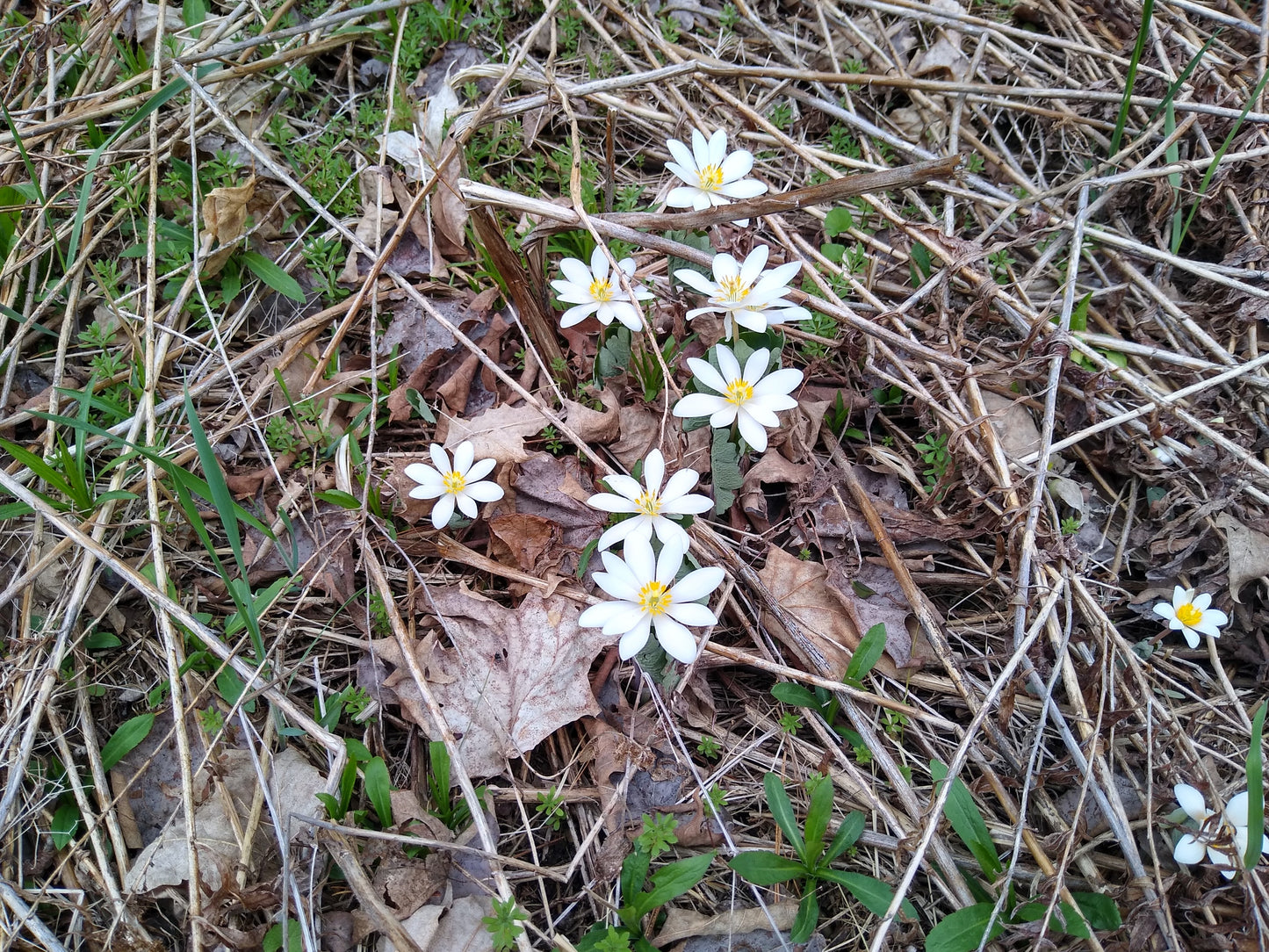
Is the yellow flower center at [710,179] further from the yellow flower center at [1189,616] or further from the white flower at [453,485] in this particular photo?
the yellow flower center at [1189,616]

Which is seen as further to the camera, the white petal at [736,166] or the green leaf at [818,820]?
the white petal at [736,166]

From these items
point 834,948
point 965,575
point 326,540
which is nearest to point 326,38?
point 326,540

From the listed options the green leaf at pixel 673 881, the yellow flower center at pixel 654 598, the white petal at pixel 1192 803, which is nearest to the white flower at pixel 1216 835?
the white petal at pixel 1192 803

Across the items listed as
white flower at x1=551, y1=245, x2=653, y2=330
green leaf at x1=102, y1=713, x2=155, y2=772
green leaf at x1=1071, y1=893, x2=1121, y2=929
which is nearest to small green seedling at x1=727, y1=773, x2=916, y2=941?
green leaf at x1=1071, y1=893, x2=1121, y2=929

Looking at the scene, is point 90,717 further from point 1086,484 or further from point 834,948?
point 1086,484

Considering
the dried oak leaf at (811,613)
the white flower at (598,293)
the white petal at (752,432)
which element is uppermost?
the white flower at (598,293)

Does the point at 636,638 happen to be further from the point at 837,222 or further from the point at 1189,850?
the point at 837,222

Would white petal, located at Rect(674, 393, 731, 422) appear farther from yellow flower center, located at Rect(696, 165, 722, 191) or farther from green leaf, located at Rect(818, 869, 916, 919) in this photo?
green leaf, located at Rect(818, 869, 916, 919)
